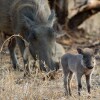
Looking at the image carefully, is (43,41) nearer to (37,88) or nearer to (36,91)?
(37,88)

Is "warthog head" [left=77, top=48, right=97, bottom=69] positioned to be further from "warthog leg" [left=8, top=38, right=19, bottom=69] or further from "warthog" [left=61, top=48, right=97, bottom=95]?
"warthog leg" [left=8, top=38, right=19, bottom=69]

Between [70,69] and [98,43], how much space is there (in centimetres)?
584

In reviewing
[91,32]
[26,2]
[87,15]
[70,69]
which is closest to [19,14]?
[26,2]

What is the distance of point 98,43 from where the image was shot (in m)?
13.4

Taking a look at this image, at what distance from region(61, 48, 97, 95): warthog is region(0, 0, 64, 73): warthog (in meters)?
1.41

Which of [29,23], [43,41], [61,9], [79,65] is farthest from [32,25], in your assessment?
[61,9]

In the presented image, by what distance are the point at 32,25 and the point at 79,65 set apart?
2.73 m

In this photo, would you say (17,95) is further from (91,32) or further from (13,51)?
(91,32)

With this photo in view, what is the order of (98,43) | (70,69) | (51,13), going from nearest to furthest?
(70,69) → (51,13) → (98,43)

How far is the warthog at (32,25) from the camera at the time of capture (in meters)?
9.57

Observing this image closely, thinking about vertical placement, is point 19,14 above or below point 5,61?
above

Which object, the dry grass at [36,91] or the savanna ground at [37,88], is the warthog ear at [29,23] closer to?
the savanna ground at [37,88]

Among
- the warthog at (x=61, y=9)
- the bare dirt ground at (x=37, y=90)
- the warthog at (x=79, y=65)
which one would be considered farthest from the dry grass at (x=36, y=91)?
the warthog at (x=61, y=9)

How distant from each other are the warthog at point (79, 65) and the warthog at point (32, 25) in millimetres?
1409
